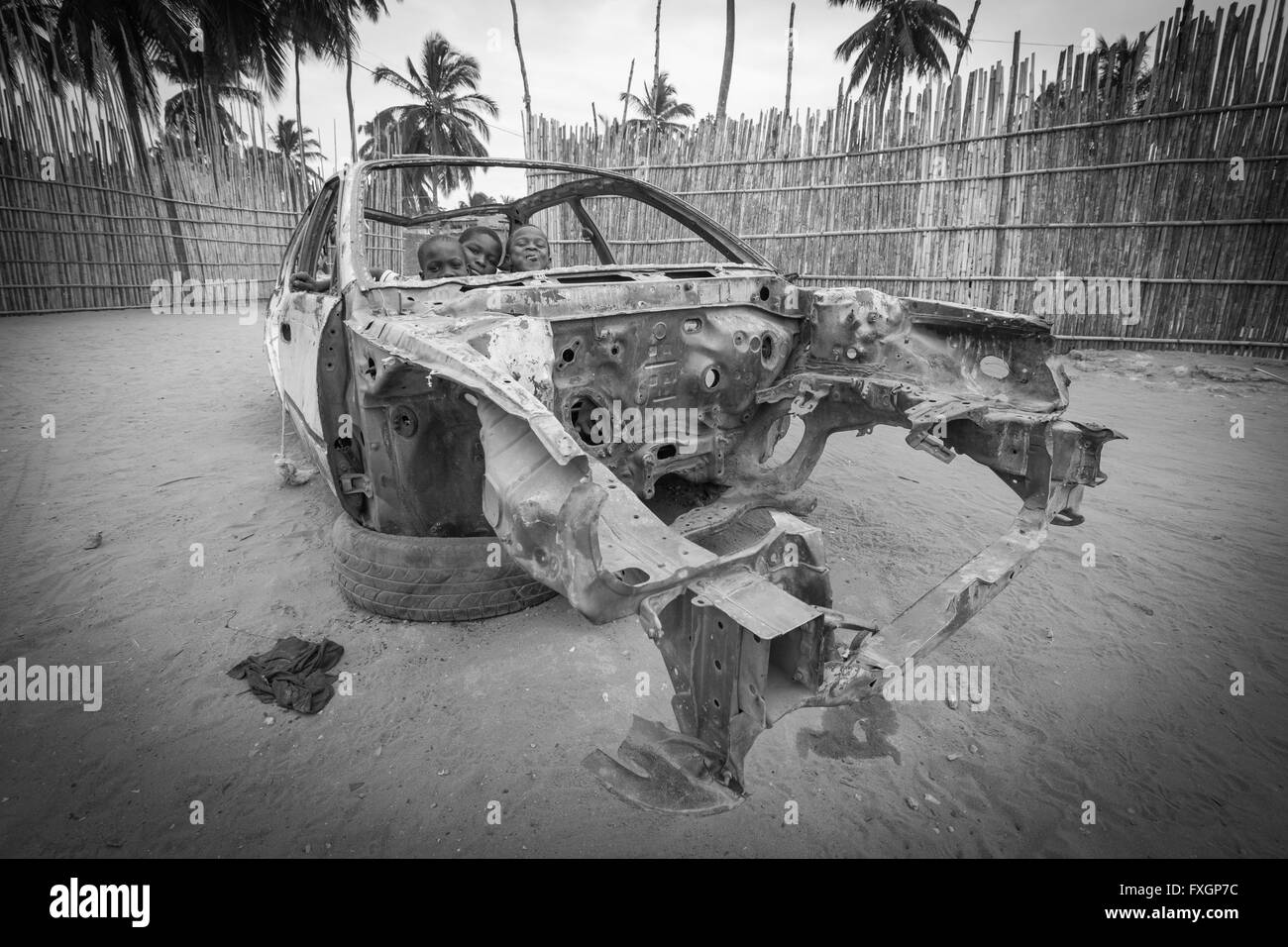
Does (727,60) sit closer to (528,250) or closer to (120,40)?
(120,40)

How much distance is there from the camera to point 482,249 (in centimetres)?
393

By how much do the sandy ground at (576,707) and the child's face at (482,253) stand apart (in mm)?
1685

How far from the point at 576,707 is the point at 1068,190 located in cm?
881

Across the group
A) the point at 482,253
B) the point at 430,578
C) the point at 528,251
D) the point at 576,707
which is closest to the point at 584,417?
the point at 430,578

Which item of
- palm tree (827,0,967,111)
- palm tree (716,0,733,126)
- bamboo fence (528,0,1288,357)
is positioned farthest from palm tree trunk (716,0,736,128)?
bamboo fence (528,0,1288,357)

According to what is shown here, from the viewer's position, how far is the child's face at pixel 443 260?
3.83 meters

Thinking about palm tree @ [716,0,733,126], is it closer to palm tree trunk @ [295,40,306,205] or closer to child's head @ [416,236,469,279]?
palm tree trunk @ [295,40,306,205]

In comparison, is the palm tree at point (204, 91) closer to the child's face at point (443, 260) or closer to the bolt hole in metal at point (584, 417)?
the child's face at point (443, 260)

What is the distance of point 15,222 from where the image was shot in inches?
398

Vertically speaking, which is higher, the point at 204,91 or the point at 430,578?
the point at 204,91

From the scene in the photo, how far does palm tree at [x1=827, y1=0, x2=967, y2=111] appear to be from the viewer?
19.9m

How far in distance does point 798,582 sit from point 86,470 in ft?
15.7

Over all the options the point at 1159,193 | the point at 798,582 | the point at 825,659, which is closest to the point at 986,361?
the point at 798,582

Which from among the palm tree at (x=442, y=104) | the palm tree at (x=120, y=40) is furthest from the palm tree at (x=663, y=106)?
the palm tree at (x=120, y=40)
